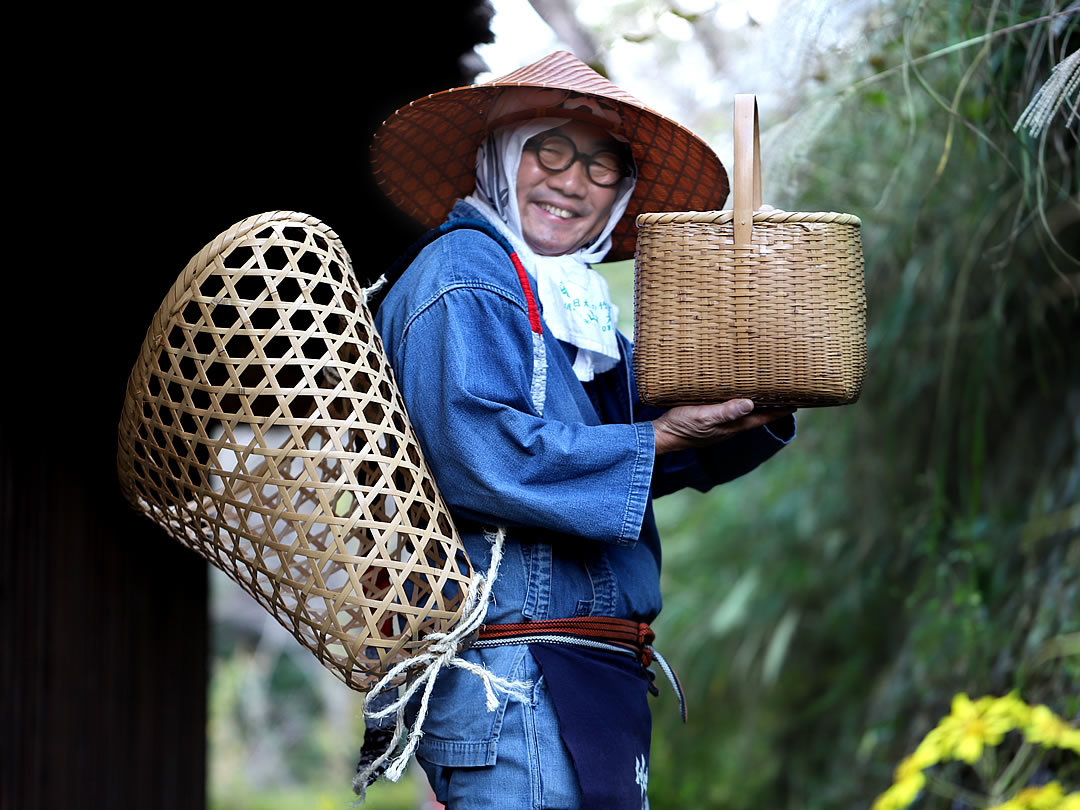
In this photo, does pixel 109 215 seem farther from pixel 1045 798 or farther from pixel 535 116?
pixel 1045 798

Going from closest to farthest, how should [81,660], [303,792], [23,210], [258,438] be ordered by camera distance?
[258,438]
[23,210]
[81,660]
[303,792]

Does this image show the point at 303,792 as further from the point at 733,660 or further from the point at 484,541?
the point at 484,541

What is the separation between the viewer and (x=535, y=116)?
6.13 ft

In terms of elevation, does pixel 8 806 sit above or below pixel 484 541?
below

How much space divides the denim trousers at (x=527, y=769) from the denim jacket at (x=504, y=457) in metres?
0.02

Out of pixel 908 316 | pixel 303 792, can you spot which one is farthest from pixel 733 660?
pixel 303 792

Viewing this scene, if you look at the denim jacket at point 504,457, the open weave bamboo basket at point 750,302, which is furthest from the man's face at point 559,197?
the open weave bamboo basket at point 750,302

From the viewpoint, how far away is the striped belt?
1677 mm

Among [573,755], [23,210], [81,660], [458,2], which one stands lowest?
[81,660]

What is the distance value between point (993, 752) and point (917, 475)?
878mm

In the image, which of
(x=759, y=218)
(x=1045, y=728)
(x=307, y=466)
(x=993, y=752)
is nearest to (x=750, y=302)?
(x=759, y=218)

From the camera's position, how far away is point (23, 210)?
2484 millimetres

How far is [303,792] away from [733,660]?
992 cm

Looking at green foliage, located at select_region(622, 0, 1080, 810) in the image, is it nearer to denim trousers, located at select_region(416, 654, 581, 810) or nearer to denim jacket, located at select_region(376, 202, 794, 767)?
denim jacket, located at select_region(376, 202, 794, 767)
